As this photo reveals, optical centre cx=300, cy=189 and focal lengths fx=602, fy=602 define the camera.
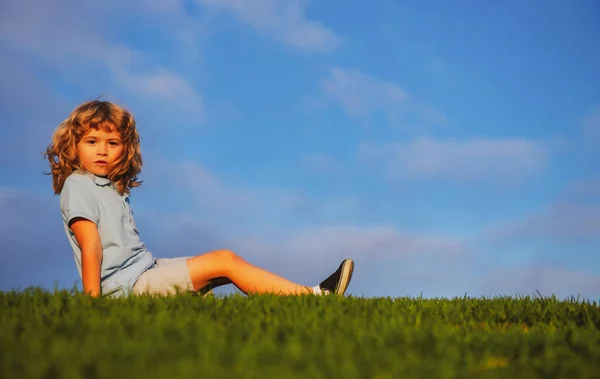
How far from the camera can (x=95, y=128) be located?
6.78m

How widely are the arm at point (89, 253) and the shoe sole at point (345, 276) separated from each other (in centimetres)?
244

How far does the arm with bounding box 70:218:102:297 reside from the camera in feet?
18.9

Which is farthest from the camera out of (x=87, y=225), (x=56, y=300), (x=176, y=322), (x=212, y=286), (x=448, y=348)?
(x=212, y=286)

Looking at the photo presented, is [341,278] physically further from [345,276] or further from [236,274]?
[236,274]

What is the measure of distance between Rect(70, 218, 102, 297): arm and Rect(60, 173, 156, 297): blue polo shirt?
0.09m

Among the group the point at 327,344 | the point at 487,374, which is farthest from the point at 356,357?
the point at 487,374

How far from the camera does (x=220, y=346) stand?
9.74ft

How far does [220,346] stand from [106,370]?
2.10ft

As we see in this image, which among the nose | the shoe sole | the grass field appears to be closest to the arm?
the grass field

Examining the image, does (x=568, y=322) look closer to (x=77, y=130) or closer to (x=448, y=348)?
(x=448, y=348)

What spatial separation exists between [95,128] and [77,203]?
1052 mm

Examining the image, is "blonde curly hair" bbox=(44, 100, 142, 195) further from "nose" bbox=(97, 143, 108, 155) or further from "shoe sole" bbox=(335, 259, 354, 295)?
"shoe sole" bbox=(335, 259, 354, 295)

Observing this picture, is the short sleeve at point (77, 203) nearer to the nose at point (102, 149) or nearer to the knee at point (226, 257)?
the nose at point (102, 149)

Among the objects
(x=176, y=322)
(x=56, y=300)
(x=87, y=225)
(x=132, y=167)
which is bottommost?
(x=176, y=322)
